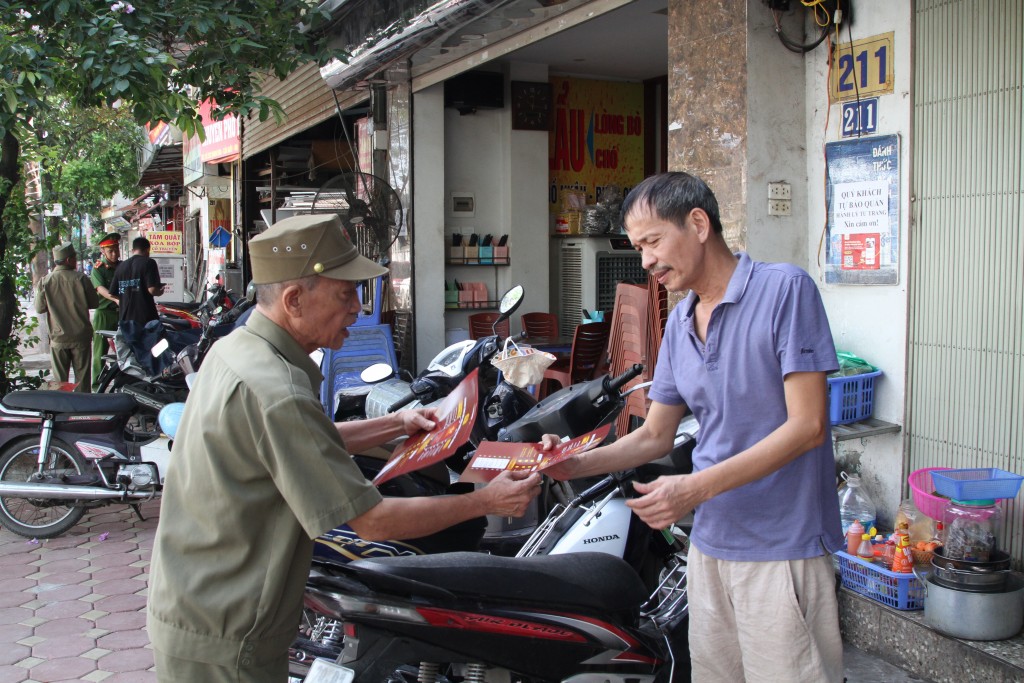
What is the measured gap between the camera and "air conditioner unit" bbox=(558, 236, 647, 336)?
9.57 m

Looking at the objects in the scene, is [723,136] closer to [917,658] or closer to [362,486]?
[917,658]

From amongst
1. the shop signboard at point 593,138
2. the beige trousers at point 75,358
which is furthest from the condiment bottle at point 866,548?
the beige trousers at point 75,358

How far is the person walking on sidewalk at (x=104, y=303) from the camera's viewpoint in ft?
37.9

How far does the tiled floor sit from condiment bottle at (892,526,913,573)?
3.28 m

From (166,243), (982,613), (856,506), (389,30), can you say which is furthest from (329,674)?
(166,243)

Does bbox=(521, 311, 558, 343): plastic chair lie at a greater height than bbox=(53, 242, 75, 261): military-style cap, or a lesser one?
lesser

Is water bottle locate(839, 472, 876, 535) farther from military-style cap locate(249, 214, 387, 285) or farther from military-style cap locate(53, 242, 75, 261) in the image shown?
military-style cap locate(53, 242, 75, 261)

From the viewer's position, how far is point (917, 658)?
3.64m

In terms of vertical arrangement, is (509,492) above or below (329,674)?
above

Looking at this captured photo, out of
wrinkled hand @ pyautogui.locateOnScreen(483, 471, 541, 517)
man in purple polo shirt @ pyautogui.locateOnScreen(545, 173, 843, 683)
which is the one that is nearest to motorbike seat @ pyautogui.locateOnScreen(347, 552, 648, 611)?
wrinkled hand @ pyautogui.locateOnScreen(483, 471, 541, 517)

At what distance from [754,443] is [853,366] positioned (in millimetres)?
2315

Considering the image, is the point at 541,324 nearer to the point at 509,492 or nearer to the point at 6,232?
the point at 6,232

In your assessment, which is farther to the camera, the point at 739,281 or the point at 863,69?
the point at 863,69

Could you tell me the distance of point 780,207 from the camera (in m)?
→ 4.57
